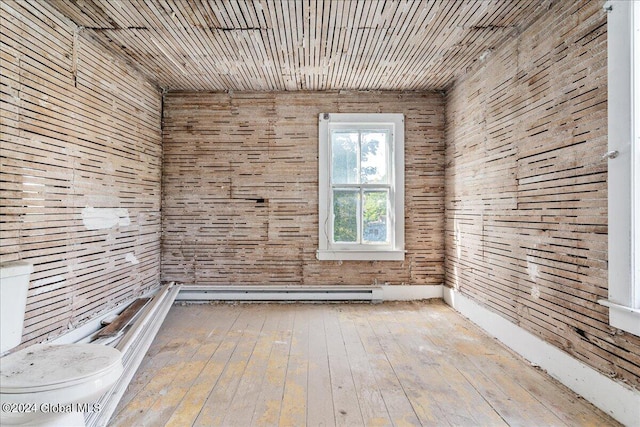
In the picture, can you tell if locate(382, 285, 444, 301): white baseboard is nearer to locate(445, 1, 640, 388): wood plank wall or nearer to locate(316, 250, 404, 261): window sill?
locate(316, 250, 404, 261): window sill

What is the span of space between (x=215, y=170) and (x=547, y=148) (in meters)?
3.30

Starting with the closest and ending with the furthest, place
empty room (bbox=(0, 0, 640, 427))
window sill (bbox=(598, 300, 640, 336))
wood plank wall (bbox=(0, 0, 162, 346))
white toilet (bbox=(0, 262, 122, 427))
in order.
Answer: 1. white toilet (bbox=(0, 262, 122, 427))
2. window sill (bbox=(598, 300, 640, 336))
3. empty room (bbox=(0, 0, 640, 427))
4. wood plank wall (bbox=(0, 0, 162, 346))

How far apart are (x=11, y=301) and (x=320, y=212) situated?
9.40 ft

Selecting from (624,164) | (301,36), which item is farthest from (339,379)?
(301,36)

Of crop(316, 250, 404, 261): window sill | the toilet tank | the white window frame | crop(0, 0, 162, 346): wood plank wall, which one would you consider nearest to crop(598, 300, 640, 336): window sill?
the white window frame

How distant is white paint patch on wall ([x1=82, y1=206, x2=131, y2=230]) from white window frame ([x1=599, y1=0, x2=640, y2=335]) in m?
3.61

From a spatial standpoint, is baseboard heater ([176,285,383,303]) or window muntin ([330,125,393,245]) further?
window muntin ([330,125,393,245])

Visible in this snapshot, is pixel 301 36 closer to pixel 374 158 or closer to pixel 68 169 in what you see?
pixel 374 158

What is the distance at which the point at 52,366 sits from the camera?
153cm

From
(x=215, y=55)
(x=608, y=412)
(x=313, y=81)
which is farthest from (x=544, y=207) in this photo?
(x=215, y=55)

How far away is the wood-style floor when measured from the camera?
6.20 feet

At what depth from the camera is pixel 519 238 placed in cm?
269

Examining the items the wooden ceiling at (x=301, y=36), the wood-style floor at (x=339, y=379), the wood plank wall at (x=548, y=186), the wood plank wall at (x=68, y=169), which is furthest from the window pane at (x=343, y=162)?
the wood plank wall at (x=68, y=169)

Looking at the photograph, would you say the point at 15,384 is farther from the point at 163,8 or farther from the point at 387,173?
the point at 387,173
